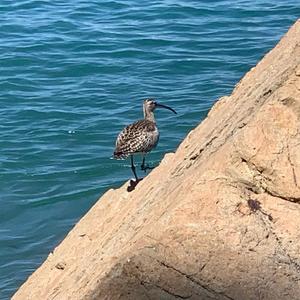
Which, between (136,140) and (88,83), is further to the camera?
(88,83)

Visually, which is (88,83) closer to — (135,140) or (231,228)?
(135,140)

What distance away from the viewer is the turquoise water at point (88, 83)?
1230 cm

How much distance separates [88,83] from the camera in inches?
705

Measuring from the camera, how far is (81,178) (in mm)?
13250

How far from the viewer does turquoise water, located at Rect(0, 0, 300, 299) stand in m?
12.3

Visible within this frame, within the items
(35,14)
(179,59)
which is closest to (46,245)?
(179,59)

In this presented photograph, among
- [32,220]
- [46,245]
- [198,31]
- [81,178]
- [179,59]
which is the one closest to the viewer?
[46,245]

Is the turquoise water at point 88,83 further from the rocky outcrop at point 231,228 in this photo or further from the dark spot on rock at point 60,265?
the rocky outcrop at point 231,228

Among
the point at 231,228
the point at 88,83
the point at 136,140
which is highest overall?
the point at 231,228

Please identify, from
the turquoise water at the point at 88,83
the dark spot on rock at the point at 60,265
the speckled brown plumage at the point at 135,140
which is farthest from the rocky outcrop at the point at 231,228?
the turquoise water at the point at 88,83

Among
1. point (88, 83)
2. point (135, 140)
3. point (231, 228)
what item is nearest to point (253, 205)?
point (231, 228)

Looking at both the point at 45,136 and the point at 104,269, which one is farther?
the point at 45,136

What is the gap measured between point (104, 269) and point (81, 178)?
8369 millimetres

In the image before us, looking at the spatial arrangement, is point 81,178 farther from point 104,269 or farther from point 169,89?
point 104,269
